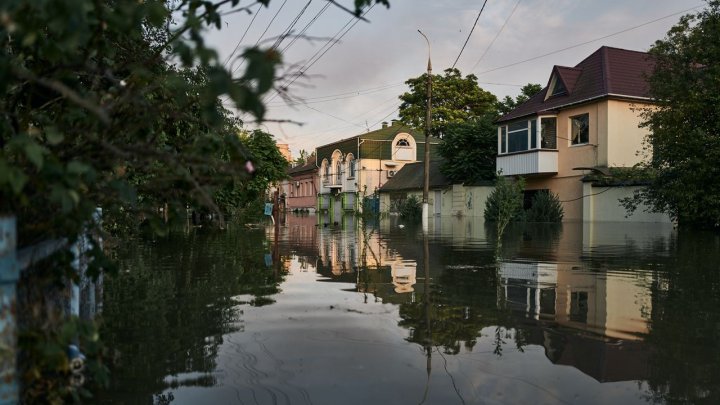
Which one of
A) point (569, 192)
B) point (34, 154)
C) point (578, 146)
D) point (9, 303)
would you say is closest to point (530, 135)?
point (578, 146)

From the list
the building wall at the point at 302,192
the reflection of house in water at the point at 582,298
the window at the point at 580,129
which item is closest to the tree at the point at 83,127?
the reflection of house in water at the point at 582,298

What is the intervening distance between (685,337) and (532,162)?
26.3m

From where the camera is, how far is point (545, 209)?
27.7 metres

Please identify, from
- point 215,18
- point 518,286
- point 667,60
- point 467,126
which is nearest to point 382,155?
point 467,126

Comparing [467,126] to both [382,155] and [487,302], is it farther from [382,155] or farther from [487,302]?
[487,302]

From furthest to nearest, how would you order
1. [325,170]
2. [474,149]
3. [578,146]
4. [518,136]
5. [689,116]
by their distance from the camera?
[325,170] < [474,149] < [518,136] < [578,146] < [689,116]

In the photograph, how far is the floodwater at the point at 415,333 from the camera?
11.4ft

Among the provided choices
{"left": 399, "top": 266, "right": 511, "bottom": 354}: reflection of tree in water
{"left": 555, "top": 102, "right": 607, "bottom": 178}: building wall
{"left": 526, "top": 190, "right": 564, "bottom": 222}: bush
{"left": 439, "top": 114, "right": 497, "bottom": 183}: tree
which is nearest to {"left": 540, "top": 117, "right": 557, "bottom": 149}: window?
{"left": 555, "top": 102, "right": 607, "bottom": 178}: building wall

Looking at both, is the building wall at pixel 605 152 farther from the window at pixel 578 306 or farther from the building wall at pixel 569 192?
the window at pixel 578 306

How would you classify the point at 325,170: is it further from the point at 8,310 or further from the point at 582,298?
the point at 8,310

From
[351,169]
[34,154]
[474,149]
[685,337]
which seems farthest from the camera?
[351,169]

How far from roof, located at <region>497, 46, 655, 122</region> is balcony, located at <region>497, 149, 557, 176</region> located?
2038 millimetres

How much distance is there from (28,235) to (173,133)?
1.53 meters

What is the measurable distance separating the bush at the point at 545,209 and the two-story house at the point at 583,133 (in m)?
1.08
